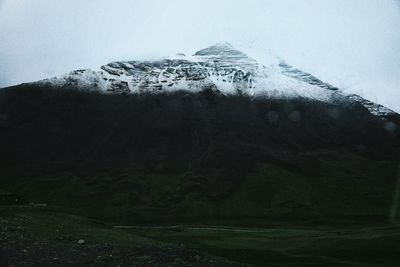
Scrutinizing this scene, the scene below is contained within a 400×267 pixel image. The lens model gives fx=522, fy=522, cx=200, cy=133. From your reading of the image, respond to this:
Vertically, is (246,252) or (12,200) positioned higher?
(12,200)

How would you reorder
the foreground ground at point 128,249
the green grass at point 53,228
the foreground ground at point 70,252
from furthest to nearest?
1. the green grass at point 53,228
2. the foreground ground at point 128,249
3. the foreground ground at point 70,252

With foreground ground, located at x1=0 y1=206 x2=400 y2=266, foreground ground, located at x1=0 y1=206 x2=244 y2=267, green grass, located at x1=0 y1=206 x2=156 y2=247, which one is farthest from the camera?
green grass, located at x1=0 y1=206 x2=156 y2=247

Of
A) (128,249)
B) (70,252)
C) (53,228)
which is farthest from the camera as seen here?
(53,228)

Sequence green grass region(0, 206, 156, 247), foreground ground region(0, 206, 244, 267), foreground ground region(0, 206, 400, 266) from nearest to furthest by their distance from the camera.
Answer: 1. foreground ground region(0, 206, 244, 267)
2. foreground ground region(0, 206, 400, 266)
3. green grass region(0, 206, 156, 247)

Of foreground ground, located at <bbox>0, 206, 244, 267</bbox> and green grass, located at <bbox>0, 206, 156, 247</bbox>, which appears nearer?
foreground ground, located at <bbox>0, 206, 244, 267</bbox>

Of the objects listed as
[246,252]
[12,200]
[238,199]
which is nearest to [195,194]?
[238,199]

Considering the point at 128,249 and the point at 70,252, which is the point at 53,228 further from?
the point at 70,252

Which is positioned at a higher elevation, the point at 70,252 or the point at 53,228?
the point at 53,228

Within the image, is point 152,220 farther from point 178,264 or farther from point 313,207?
point 178,264

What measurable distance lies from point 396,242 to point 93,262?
145ft

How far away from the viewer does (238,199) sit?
196 metres

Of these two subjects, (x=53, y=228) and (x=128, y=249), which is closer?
(x=128, y=249)

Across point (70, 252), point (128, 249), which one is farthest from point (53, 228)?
point (70, 252)

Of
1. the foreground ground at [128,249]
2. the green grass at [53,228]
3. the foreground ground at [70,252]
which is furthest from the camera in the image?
the green grass at [53,228]
